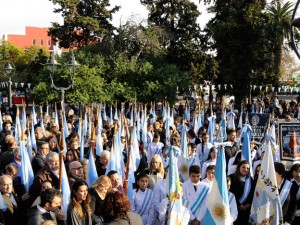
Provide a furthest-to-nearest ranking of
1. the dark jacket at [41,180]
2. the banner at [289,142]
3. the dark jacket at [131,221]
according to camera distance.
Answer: the banner at [289,142] → the dark jacket at [41,180] → the dark jacket at [131,221]

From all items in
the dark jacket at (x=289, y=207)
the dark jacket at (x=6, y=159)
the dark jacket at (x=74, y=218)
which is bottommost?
the dark jacket at (x=289, y=207)

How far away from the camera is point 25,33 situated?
8938 centimetres

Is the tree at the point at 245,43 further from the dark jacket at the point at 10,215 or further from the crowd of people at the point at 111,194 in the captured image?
the dark jacket at the point at 10,215

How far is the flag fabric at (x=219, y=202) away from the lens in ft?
19.2

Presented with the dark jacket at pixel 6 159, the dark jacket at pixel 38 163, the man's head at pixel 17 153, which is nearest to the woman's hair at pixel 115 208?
the dark jacket at pixel 38 163

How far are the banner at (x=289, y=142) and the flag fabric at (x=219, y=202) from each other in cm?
386

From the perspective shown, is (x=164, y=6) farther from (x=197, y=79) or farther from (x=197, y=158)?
(x=197, y=158)

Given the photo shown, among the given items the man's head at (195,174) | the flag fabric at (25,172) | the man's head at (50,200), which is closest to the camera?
the man's head at (50,200)

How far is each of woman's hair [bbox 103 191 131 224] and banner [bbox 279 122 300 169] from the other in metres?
5.37

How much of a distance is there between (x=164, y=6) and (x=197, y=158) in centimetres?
3036

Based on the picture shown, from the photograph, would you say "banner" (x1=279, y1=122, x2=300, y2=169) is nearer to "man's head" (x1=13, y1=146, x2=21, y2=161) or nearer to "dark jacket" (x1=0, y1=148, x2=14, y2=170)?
"man's head" (x1=13, y1=146, x2=21, y2=161)

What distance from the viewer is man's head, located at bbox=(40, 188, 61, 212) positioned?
17.0 ft

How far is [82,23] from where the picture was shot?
3569 centimetres

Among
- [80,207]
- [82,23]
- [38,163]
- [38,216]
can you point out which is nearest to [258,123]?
[38,163]
